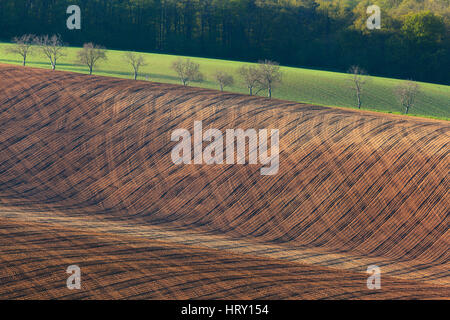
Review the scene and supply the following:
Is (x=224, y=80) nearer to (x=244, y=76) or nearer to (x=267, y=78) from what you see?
(x=244, y=76)

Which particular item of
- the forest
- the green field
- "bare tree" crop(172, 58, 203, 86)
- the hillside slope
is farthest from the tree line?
the hillside slope

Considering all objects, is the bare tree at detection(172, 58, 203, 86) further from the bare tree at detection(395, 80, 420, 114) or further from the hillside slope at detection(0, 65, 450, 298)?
the hillside slope at detection(0, 65, 450, 298)

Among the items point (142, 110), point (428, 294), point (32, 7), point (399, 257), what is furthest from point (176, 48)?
point (428, 294)

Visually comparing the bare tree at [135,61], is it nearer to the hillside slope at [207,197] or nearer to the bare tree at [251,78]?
the bare tree at [251,78]

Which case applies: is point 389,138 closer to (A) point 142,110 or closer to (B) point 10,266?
(A) point 142,110

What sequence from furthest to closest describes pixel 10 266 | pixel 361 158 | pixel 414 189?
pixel 361 158 → pixel 414 189 → pixel 10 266

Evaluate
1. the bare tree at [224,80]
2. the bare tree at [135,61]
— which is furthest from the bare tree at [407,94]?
the bare tree at [135,61]

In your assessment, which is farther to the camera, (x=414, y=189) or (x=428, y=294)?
(x=414, y=189)

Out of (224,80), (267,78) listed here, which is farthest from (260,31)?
(267,78)
